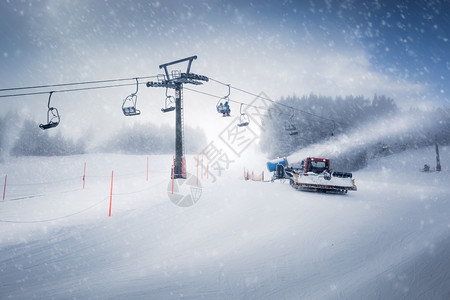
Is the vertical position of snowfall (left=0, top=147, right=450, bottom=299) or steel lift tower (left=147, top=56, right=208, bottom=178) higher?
steel lift tower (left=147, top=56, right=208, bottom=178)

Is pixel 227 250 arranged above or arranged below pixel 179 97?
below

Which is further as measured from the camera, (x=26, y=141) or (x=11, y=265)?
(x=26, y=141)

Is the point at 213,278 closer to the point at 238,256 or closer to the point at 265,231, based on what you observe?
the point at 238,256

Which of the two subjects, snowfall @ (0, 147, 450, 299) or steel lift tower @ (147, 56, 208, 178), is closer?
snowfall @ (0, 147, 450, 299)

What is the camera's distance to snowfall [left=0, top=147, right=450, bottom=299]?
3.96m

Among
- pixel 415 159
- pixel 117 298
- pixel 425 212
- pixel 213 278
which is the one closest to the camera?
pixel 117 298

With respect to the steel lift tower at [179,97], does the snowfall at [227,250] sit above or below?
below

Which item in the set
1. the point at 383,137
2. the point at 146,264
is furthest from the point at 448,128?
the point at 146,264

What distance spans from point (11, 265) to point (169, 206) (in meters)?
5.19

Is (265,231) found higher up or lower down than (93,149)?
lower down

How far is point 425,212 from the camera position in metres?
9.30

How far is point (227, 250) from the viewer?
5.45 meters

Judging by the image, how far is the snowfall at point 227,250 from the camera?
3965 mm

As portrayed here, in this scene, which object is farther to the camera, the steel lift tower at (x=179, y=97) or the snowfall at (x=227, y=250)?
the steel lift tower at (x=179, y=97)
